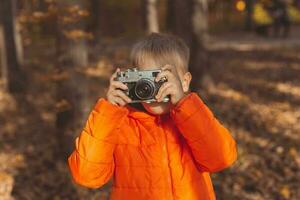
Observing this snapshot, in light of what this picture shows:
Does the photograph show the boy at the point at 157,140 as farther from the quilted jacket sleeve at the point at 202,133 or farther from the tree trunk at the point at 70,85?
the tree trunk at the point at 70,85

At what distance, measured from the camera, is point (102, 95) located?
12.3 metres

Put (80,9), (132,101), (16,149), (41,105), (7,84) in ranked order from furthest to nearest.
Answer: (7,84), (41,105), (16,149), (80,9), (132,101)

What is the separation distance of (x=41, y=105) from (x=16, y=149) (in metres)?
3.18

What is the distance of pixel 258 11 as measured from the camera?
100 feet

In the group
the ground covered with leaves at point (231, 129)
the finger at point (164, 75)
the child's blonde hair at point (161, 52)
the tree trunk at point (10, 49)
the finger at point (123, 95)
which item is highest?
the child's blonde hair at point (161, 52)

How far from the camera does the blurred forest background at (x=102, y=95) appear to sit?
6.66 m

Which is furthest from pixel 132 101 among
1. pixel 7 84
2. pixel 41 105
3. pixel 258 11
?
pixel 258 11

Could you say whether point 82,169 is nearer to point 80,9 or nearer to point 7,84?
point 80,9

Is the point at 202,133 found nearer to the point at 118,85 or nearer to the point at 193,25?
the point at 118,85

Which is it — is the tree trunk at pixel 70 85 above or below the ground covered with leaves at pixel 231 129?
above

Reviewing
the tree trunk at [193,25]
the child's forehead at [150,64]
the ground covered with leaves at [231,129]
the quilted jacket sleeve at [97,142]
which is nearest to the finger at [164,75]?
the child's forehead at [150,64]

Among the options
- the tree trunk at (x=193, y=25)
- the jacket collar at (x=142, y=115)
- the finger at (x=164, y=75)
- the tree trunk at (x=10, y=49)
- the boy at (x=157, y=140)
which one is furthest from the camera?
the tree trunk at (x=10, y=49)

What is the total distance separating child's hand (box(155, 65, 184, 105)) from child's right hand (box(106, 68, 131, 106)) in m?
0.17

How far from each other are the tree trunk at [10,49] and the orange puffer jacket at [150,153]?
404 inches
